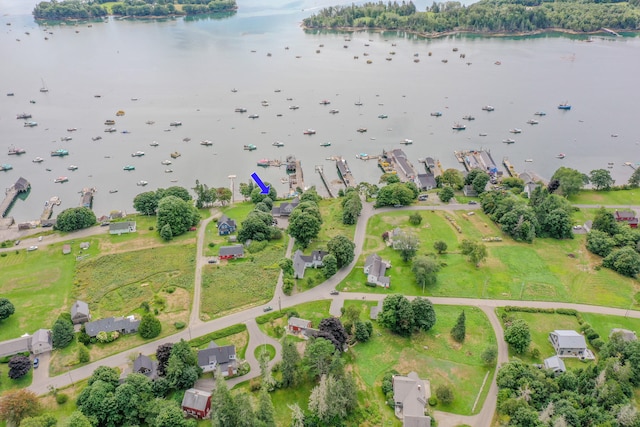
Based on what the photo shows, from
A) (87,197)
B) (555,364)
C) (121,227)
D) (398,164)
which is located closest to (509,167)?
(398,164)

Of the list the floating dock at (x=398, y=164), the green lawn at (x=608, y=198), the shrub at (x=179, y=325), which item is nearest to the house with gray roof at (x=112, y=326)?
the shrub at (x=179, y=325)

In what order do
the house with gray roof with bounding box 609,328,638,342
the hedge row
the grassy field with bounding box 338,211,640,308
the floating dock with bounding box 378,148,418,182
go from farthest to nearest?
the floating dock with bounding box 378,148,418,182
the grassy field with bounding box 338,211,640,308
the hedge row
the house with gray roof with bounding box 609,328,638,342

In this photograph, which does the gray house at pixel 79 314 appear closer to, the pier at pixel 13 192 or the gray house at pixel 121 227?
the gray house at pixel 121 227

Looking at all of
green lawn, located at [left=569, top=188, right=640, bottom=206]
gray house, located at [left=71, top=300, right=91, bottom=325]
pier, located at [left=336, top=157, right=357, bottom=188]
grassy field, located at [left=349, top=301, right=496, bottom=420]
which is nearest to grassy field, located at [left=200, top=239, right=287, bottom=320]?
gray house, located at [left=71, top=300, right=91, bottom=325]

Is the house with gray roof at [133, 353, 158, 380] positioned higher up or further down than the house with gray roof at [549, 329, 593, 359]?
higher up

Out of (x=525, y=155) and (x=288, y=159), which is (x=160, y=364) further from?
(x=525, y=155)

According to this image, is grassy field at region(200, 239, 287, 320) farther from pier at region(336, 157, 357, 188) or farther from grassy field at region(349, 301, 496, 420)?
pier at region(336, 157, 357, 188)

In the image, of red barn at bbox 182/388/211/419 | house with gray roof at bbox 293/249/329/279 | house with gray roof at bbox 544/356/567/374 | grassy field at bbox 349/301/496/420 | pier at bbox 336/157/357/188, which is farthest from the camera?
pier at bbox 336/157/357/188
